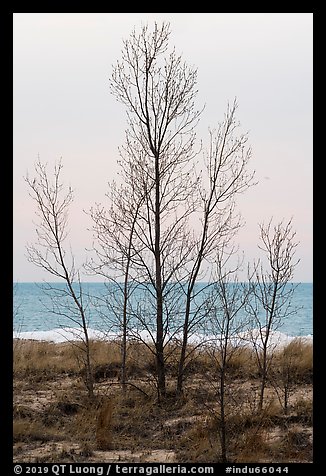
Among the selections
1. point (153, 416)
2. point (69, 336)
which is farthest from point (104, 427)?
point (69, 336)

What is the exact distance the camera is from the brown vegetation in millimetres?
4918

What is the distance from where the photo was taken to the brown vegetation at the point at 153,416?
492 cm

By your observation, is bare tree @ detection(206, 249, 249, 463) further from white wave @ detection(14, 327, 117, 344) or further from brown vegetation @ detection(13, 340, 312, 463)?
white wave @ detection(14, 327, 117, 344)

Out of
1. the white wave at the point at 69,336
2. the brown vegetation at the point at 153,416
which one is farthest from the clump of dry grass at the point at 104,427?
the white wave at the point at 69,336

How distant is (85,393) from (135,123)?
3.25 metres

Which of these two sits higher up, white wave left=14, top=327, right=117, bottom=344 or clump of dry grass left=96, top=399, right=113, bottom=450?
white wave left=14, top=327, right=117, bottom=344

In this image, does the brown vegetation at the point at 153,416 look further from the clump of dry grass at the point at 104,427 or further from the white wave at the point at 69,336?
the white wave at the point at 69,336

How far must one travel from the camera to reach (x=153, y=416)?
597 cm

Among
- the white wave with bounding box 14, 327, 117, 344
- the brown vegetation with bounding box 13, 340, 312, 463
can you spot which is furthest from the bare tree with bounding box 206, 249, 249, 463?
the white wave with bounding box 14, 327, 117, 344

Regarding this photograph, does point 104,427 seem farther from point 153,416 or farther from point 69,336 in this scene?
point 69,336
